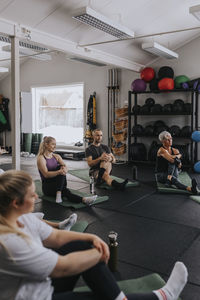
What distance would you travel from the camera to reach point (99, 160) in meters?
4.80

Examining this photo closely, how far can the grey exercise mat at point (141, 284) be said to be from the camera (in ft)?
6.39

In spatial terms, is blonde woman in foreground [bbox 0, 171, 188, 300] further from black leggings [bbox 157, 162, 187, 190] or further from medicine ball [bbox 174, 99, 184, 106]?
medicine ball [bbox 174, 99, 184, 106]

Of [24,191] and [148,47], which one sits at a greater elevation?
[148,47]

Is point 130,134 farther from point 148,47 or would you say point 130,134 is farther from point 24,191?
point 24,191

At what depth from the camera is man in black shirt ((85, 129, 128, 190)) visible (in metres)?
4.77

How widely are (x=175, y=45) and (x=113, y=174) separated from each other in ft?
11.2

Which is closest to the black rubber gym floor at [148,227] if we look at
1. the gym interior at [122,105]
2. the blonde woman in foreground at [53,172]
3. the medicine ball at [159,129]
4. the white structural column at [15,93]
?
the gym interior at [122,105]

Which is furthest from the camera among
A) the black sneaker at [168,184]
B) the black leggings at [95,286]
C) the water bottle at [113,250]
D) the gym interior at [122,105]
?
the black sneaker at [168,184]

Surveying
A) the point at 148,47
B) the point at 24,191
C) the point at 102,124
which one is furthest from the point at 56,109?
the point at 24,191

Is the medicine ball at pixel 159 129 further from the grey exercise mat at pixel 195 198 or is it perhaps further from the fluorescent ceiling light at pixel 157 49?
the grey exercise mat at pixel 195 198

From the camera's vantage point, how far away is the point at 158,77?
23.8ft

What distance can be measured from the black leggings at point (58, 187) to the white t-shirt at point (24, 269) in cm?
277

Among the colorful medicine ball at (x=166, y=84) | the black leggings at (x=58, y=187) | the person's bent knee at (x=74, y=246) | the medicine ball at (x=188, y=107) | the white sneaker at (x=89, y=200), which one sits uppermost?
the colorful medicine ball at (x=166, y=84)

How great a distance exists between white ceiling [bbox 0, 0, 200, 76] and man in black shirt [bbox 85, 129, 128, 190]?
5.98 feet
